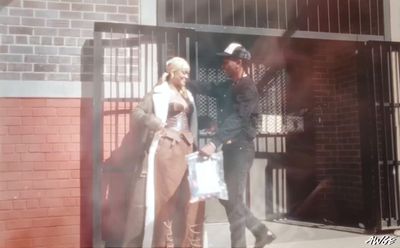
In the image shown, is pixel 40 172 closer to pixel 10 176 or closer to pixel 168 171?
pixel 10 176

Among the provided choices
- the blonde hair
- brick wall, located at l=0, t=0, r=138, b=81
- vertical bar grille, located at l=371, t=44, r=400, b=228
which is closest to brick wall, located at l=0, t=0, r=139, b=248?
brick wall, located at l=0, t=0, r=138, b=81

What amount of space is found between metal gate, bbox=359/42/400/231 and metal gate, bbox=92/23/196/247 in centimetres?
224

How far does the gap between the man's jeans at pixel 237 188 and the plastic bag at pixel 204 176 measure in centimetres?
16

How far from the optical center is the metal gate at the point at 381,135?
5.29 m

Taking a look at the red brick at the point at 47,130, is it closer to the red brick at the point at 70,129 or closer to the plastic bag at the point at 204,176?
the red brick at the point at 70,129

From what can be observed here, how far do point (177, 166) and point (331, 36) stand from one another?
8.68ft

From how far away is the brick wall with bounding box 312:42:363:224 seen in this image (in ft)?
19.0

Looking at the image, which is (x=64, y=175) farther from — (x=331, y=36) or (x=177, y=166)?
(x=331, y=36)

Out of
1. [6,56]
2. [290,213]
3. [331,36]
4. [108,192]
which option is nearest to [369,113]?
[331,36]

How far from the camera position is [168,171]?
4102mm

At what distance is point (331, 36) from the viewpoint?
5453 millimetres

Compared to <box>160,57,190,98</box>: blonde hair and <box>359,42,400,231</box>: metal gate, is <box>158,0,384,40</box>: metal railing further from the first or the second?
<box>160,57,190,98</box>: blonde hair

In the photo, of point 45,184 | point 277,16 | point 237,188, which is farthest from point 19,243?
point 277,16

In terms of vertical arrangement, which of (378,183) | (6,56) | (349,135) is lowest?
(378,183)
